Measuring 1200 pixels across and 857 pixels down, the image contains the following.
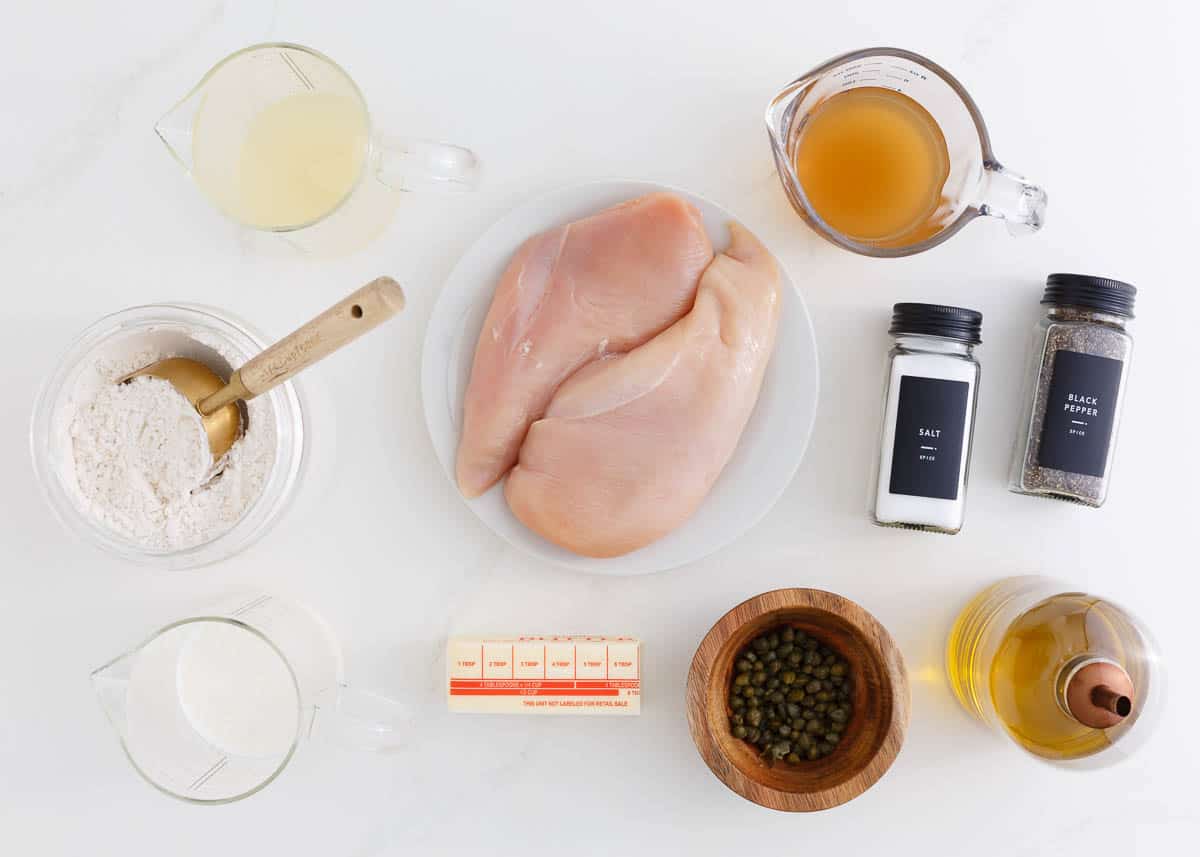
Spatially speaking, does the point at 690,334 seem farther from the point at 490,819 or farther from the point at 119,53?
the point at 119,53

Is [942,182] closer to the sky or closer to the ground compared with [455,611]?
closer to the sky

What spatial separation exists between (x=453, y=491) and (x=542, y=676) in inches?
10.2

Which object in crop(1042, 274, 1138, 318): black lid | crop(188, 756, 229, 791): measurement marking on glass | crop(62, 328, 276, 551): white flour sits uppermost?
crop(1042, 274, 1138, 318): black lid

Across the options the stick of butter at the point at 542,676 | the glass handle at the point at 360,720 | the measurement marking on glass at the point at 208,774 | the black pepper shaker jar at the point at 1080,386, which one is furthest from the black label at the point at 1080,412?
the measurement marking on glass at the point at 208,774

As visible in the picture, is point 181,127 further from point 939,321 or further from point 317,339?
point 939,321

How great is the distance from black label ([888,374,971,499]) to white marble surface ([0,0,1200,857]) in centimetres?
8

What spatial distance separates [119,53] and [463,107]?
1.48 feet

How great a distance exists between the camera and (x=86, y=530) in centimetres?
100

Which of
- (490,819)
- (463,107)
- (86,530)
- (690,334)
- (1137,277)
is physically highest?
(463,107)

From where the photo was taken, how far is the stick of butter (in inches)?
43.7

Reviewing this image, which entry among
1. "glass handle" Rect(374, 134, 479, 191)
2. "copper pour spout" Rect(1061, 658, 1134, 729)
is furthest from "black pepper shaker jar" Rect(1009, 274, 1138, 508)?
"glass handle" Rect(374, 134, 479, 191)

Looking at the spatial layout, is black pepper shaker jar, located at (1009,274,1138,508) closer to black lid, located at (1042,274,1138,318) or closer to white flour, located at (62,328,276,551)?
black lid, located at (1042,274,1138,318)

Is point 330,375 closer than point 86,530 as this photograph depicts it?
No

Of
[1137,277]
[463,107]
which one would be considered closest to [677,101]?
[463,107]
